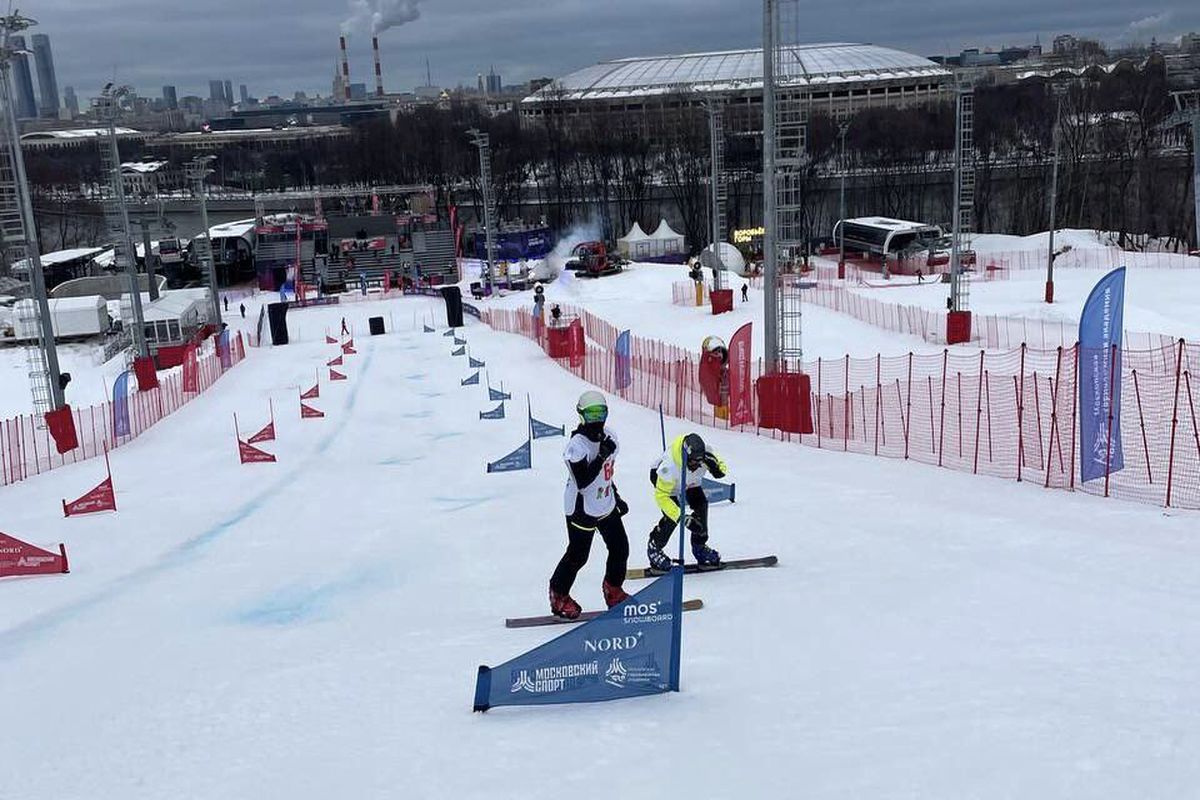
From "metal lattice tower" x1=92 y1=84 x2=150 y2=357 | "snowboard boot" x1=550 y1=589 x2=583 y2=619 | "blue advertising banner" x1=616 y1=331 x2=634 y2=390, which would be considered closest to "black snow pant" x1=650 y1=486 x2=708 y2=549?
"snowboard boot" x1=550 y1=589 x2=583 y2=619

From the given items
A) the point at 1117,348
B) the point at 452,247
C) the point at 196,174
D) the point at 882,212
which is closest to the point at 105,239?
the point at 452,247

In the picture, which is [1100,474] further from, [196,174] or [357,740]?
[196,174]

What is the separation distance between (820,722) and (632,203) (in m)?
76.9

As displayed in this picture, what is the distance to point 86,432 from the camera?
73.3 feet

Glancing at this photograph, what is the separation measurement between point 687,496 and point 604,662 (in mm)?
2833

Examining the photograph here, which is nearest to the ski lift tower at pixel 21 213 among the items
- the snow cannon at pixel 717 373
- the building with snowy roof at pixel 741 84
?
the snow cannon at pixel 717 373

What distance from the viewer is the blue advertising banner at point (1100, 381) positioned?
10711 mm

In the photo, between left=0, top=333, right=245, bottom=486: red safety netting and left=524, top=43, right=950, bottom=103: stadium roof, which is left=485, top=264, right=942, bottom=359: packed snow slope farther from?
left=524, top=43, right=950, bottom=103: stadium roof

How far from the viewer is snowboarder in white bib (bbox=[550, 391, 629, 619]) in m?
6.51

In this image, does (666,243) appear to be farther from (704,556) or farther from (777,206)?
(704,556)

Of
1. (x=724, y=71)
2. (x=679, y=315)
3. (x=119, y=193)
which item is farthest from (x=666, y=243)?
(x=724, y=71)

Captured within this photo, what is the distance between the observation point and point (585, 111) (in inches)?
4218

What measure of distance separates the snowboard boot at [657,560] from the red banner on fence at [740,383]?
380 inches

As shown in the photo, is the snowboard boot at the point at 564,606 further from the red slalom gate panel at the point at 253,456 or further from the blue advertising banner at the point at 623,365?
the blue advertising banner at the point at 623,365
